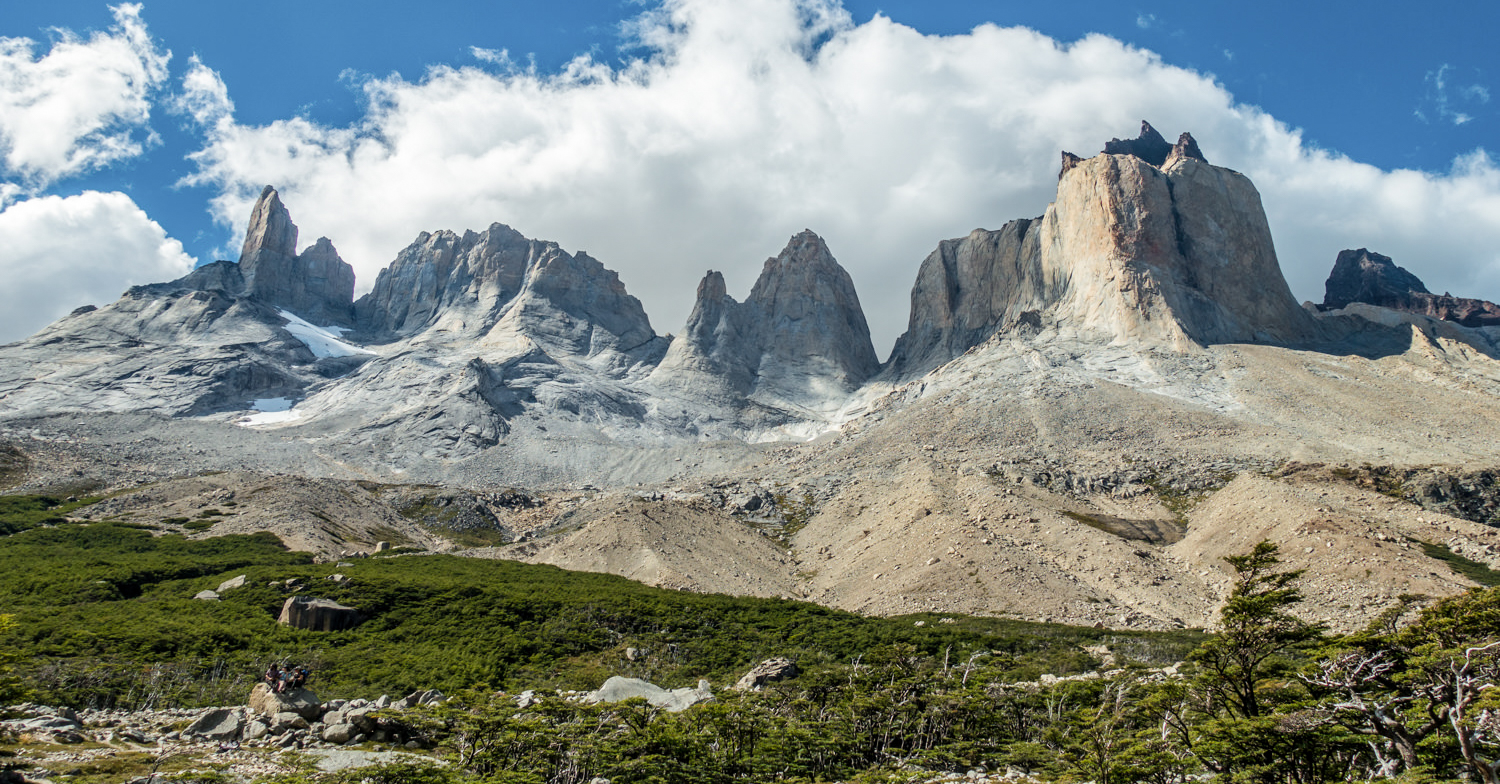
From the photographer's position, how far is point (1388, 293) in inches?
6939

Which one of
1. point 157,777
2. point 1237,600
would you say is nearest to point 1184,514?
point 1237,600

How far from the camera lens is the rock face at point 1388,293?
560ft

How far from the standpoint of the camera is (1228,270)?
135250mm

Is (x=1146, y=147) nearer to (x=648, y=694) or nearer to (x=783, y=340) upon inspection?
(x=783, y=340)

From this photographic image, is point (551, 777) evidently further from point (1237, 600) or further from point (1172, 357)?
point (1172, 357)

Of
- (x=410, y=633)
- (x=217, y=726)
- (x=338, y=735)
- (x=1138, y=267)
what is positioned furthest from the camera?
(x=1138, y=267)

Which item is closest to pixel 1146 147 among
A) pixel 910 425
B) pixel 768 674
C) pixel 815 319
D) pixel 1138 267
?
pixel 1138 267

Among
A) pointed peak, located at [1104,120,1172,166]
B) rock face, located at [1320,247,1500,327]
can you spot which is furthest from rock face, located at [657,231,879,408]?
rock face, located at [1320,247,1500,327]

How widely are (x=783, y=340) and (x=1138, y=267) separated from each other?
78563mm

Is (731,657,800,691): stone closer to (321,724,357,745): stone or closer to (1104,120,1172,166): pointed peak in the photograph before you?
(321,724,357,745): stone

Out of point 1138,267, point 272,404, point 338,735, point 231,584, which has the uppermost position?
point 1138,267

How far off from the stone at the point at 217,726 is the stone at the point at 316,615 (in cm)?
1788

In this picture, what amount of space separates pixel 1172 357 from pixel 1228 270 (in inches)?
1247

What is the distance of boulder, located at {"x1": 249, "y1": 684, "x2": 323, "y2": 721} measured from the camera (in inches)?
957
